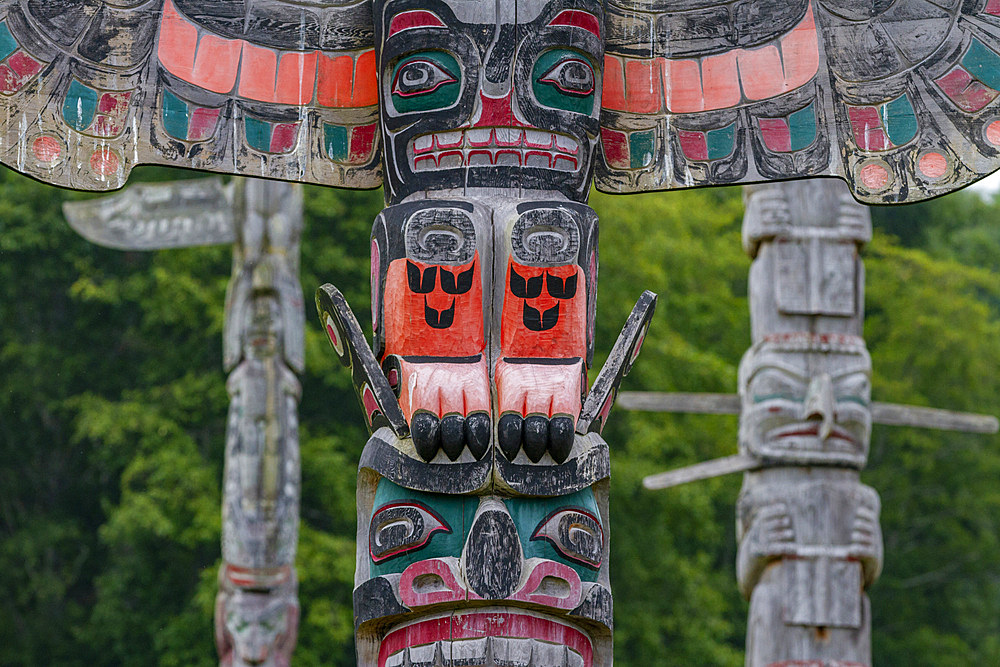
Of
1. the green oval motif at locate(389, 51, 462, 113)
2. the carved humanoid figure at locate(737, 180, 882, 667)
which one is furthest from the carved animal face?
the carved humanoid figure at locate(737, 180, 882, 667)

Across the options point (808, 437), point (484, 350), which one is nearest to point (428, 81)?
point (484, 350)

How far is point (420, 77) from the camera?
439 cm

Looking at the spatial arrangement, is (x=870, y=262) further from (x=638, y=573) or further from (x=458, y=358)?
(x=458, y=358)

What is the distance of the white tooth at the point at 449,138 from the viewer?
4.37m

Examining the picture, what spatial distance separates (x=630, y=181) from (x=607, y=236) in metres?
12.1

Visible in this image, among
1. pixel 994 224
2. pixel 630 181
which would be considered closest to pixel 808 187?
pixel 630 181

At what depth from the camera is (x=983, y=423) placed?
7527 millimetres

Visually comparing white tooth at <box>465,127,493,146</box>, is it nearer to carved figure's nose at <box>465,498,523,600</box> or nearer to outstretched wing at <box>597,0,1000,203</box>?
outstretched wing at <box>597,0,1000,203</box>

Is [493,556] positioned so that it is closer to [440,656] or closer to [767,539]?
[440,656]

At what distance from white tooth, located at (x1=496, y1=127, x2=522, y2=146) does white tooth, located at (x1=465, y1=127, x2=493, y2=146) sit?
31 mm

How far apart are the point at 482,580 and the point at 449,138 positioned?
4.57 feet

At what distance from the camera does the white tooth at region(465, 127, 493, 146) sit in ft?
14.3

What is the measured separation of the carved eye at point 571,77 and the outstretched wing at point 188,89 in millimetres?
737

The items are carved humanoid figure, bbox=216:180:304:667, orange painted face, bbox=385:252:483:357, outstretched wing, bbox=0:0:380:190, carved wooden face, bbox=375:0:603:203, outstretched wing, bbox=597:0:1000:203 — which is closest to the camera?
orange painted face, bbox=385:252:483:357
